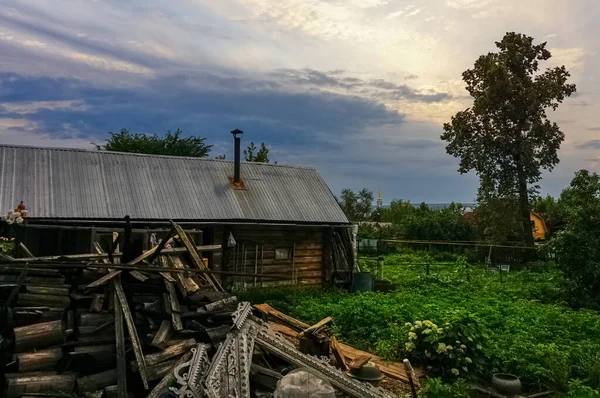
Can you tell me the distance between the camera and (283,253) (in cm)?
1786

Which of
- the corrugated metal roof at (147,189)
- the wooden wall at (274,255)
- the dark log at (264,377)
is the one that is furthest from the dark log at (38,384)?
the wooden wall at (274,255)

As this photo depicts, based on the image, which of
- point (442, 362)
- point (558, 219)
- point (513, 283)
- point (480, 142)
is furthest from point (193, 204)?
point (558, 219)

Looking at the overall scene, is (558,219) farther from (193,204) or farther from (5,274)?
(5,274)

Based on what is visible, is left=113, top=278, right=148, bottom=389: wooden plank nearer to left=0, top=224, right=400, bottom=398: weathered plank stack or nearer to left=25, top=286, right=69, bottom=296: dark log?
left=0, top=224, right=400, bottom=398: weathered plank stack

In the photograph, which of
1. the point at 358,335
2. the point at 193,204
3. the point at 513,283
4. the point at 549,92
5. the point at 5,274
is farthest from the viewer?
the point at 549,92

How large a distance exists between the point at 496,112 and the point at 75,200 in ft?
86.4

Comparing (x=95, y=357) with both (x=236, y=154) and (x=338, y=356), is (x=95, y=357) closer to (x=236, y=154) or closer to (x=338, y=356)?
(x=338, y=356)

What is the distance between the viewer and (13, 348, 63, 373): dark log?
22.3ft

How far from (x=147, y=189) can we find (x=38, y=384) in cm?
1041

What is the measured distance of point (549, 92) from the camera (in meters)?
30.5

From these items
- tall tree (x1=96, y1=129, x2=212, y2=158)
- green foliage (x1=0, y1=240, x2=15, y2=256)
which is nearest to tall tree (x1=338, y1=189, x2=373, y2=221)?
tall tree (x1=96, y1=129, x2=212, y2=158)

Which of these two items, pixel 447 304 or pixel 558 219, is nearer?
pixel 447 304

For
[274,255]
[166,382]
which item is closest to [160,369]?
[166,382]

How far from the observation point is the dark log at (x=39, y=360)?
681 centimetres
